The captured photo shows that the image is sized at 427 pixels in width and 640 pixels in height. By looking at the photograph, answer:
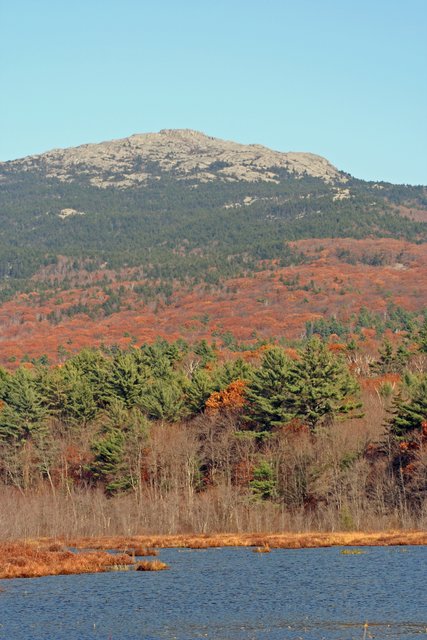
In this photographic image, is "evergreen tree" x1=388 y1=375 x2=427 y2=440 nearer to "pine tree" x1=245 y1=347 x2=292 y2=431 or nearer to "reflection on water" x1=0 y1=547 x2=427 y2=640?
"pine tree" x1=245 y1=347 x2=292 y2=431

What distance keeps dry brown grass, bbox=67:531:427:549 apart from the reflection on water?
8.71 metres

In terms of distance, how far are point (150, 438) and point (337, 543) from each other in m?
36.0

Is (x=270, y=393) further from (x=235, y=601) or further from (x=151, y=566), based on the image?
(x=235, y=601)

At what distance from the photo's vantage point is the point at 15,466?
102250 millimetres

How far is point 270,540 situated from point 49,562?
64.3 ft

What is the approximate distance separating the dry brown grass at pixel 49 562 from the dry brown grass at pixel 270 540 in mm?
9380

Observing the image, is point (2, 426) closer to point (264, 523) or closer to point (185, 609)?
point (264, 523)

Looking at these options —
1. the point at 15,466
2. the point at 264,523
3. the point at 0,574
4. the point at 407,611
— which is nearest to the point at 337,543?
the point at 264,523

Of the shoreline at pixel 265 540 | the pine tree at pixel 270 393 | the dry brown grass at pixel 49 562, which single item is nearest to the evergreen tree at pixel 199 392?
the pine tree at pixel 270 393

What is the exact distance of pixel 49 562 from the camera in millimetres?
57594

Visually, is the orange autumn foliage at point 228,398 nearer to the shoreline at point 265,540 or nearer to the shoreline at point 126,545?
the shoreline at point 126,545

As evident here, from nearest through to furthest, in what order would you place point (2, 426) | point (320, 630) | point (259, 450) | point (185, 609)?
point (320, 630), point (185, 609), point (259, 450), point (2, 426)

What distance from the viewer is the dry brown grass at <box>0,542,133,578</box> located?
5469cm

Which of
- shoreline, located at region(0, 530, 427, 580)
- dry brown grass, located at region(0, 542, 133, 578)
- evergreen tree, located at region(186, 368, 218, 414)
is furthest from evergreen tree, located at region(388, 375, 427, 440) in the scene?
dry brown grass, located at region(0, 542, 133, 578)
